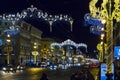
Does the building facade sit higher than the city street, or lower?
higher

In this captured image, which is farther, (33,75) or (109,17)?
(33,75)

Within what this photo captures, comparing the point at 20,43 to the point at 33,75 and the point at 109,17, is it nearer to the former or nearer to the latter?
the point at 33,75

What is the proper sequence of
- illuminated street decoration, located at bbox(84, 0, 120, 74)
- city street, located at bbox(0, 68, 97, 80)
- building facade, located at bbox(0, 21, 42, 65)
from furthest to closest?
1. building facade, located at bbox(0, 21, 42, 65)
2. city street, located at bbox(0, 68, 97, 80)
3. illuminated street decoration, located at bbox(84, 0, 120, 74)

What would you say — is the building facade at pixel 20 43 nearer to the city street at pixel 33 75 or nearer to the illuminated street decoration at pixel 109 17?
the city street at pixel 33 75

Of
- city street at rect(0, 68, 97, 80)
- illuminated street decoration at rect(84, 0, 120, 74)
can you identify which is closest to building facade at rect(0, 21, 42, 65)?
city street at rect(0, 68, 97, 80)

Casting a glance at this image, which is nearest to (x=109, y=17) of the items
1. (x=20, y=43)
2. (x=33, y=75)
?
(x=33, y=75)

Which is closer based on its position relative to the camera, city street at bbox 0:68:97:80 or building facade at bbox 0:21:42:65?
city street at bbox 0:68:97:80

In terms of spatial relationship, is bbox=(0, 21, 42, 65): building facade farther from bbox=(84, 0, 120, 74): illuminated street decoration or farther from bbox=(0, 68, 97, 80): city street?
bbox=(84, 0, 120, 74): illuminated street decoration

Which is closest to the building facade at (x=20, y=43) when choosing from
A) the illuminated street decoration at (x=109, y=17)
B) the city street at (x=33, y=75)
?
the city street at (x=33, y=75)

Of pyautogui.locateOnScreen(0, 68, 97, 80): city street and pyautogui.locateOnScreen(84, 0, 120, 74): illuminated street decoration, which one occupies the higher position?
pyautogui.locateOnScreen(84, 0, 120, 74): illuminated street decoration

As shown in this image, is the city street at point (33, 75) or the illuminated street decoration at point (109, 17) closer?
the illuminated street decoration at point (109, 17)

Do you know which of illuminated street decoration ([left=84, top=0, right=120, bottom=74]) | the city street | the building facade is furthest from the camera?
the building facade

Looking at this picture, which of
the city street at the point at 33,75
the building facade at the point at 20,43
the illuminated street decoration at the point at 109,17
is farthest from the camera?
the building facade at the point at 20,43

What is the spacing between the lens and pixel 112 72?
23.7 m
